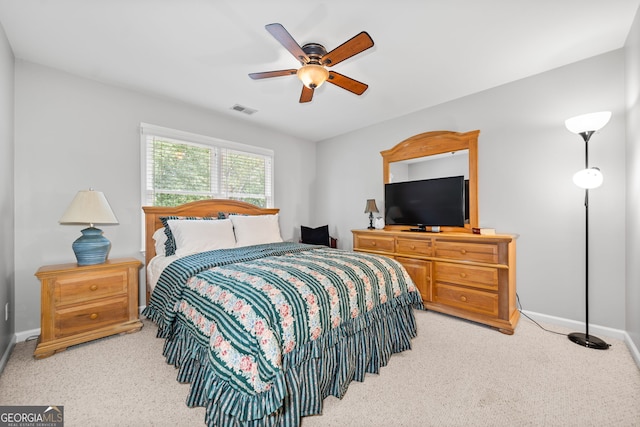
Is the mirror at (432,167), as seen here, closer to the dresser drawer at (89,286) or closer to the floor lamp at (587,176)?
the floor lamp at (587,176)

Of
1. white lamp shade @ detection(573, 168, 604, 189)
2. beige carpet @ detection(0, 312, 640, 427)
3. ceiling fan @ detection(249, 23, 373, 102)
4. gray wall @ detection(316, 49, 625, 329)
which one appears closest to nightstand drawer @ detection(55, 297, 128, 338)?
beige carpet @ detection(0, 312, 640, 427)

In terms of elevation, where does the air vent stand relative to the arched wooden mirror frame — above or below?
above

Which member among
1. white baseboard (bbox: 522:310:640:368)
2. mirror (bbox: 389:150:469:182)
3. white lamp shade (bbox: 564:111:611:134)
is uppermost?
white lamp shade (bbox: 564:111:611:134)

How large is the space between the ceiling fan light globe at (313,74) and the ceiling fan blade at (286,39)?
0.06 m

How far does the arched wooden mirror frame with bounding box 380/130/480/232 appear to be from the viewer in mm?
3133

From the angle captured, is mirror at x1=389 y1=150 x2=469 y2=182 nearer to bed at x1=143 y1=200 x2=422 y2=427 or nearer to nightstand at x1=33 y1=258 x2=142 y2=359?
bed at x1=143 y1=200 x2=422 y2=427

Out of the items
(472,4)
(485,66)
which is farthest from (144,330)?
(485,66)

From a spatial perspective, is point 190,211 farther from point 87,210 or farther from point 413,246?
point 413,246

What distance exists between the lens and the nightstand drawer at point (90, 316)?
219 centimetres

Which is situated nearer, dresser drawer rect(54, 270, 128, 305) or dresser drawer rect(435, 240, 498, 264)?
dresser drawer rect(54, 270, 128, 305)

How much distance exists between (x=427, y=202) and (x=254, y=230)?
2242 millimetres

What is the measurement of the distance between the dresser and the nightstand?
2967mm

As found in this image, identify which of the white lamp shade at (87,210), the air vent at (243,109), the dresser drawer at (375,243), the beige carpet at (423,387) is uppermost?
the air vent at (243,109)

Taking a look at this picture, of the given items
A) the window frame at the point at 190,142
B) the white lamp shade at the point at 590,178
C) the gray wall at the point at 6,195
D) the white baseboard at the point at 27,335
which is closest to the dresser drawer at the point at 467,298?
the white lamp shade at the point at 590,178
